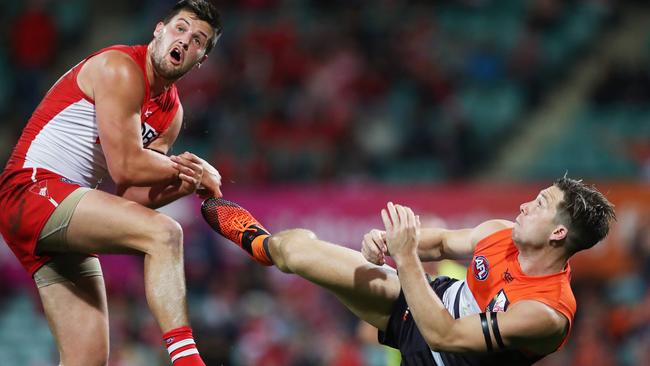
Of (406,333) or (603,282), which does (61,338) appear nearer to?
(406,333)

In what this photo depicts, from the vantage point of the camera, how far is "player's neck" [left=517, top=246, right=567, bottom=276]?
200 inches

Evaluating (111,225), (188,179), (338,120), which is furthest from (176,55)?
(338,120)

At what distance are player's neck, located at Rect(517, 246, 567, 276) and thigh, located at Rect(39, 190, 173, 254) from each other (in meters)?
1.79

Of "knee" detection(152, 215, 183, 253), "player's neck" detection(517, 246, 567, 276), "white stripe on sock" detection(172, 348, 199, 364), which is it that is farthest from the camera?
"player's neck" detection(517, 246, 567, 276)

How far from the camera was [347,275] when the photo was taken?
5.04 metres

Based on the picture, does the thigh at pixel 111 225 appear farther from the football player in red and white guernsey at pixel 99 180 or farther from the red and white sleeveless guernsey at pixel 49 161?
the red and white sleeveless guernsey at pixel 49 161

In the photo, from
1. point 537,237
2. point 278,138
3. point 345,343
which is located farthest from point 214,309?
point 537,237

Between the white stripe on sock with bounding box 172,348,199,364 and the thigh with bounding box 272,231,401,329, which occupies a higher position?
the thigh with bounding box 272,231,401,329

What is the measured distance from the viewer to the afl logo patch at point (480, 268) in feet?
16.9

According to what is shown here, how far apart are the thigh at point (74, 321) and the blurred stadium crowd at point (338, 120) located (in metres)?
3.44

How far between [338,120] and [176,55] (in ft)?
22.7

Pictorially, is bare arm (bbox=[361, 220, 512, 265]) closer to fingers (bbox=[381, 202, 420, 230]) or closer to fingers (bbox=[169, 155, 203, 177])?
fingers (bbox=[381, 202, 420, 230])

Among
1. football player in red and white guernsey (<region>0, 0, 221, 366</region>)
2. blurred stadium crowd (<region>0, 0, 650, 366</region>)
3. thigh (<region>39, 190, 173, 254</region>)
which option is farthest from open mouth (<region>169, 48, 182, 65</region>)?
blurred stadium crowd (<region>0, 0, 650, 366</region>)

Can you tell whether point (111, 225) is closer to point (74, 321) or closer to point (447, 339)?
point (74, 321)
